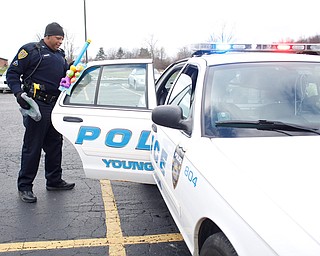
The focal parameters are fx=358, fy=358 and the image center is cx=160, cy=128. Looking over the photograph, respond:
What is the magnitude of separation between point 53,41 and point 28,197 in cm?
175

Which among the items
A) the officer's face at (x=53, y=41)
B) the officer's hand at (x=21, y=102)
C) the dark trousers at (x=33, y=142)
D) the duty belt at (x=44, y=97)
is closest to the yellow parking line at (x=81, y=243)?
the dark trousers at (x=33, y=142)

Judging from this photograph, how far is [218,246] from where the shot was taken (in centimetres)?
174

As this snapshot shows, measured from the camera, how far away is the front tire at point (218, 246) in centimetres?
165

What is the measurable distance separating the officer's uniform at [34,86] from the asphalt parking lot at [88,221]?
400 mm

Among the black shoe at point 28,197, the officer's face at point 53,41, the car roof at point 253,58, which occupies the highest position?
the officer's face at point 53,41

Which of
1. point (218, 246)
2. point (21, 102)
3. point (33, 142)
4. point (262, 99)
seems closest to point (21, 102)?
point (21, 102)

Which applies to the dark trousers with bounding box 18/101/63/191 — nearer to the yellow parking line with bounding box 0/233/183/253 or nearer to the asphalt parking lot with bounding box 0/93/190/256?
the asphalt parking lot with bounding box 0/93/190/256

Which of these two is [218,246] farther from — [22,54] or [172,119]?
[22,54]

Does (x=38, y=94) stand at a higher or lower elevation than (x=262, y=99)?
lower

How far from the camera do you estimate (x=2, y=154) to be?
6.06 metres

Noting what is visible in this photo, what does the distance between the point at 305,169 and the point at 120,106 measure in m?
2.15

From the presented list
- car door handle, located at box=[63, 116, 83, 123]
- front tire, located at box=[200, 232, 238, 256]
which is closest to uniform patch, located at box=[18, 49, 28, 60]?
car door handle, located at box=[63, 116, 83, 123]

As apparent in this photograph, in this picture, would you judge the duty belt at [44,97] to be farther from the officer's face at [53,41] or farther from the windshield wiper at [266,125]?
the windshield wiper at [266,125]

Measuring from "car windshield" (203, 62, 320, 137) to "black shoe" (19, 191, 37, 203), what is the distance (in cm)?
249
